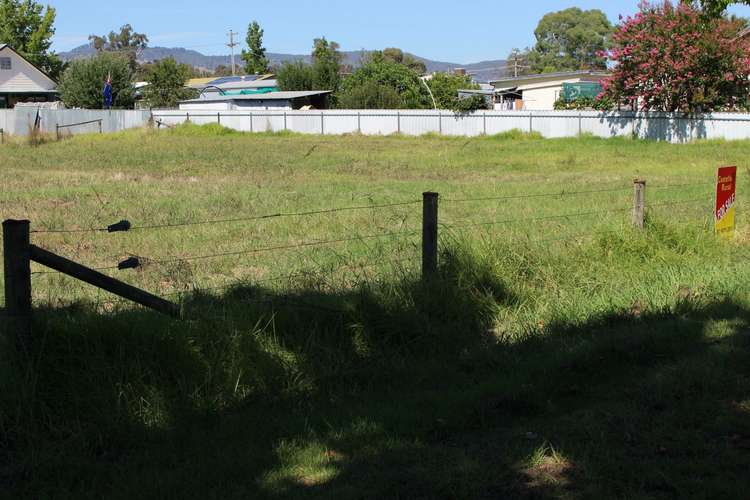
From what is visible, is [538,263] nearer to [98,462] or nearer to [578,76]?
[98,462]

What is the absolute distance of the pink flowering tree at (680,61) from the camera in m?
34.2

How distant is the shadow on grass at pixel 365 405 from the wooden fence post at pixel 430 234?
651mm

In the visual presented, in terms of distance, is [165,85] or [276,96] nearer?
[276,96]

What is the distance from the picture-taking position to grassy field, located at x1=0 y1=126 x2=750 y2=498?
449cm

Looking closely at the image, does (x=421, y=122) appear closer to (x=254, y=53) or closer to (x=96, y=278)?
(x=96, y=278)

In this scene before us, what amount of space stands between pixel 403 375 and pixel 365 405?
678 millimetres

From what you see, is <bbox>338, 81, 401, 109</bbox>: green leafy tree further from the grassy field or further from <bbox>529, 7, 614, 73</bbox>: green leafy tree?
<bbox>529, 7, 614, 73</bbox>: green leafy tree

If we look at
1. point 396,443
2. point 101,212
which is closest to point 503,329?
point 396,443

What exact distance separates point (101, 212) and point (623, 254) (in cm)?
957

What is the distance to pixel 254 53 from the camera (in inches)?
4409

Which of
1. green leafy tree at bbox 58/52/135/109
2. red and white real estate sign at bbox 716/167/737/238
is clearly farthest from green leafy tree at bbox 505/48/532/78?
red and white real estate sign at bbox 716/167/737/238

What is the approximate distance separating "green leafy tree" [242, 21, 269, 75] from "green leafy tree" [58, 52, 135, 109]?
48.4 meters

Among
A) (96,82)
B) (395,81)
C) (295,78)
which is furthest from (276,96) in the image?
(96,82)

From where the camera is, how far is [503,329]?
741 centimetres
